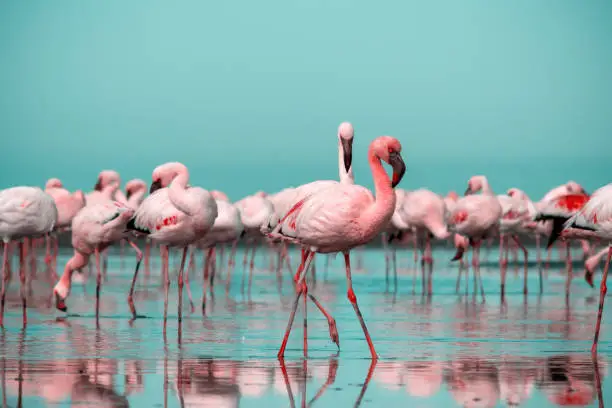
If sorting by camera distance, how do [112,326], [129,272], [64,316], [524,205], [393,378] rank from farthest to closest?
1. [129,272]
2. [524,205]
3. [64,316]
4. [112,326]
5. [393,378]

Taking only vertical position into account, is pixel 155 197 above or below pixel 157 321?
above

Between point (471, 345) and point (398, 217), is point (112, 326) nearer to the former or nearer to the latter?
point (471, 345)

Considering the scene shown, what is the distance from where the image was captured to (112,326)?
12094 millimetres

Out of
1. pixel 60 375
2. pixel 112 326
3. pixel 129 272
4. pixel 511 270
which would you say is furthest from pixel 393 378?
pixel 511 270

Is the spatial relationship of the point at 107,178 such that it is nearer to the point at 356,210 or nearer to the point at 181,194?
the point at 181,194

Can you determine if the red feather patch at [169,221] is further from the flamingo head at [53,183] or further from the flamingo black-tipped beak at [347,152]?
the flamingo head at [53,183]

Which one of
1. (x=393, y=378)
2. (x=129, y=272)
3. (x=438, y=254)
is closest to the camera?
(x=393, y=378)

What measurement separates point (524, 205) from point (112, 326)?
10.4 m

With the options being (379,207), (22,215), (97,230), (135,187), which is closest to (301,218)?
(379,207)

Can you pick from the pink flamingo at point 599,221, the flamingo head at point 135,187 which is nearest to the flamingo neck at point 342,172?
the pink flamingo at point 599,221

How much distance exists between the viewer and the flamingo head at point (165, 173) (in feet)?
41.4

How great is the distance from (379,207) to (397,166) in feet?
1.20

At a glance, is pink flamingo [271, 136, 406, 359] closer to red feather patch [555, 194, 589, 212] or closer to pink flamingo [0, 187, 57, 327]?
pink flamingo [0, 187, 57, 327]

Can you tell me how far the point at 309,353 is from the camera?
384 inches
